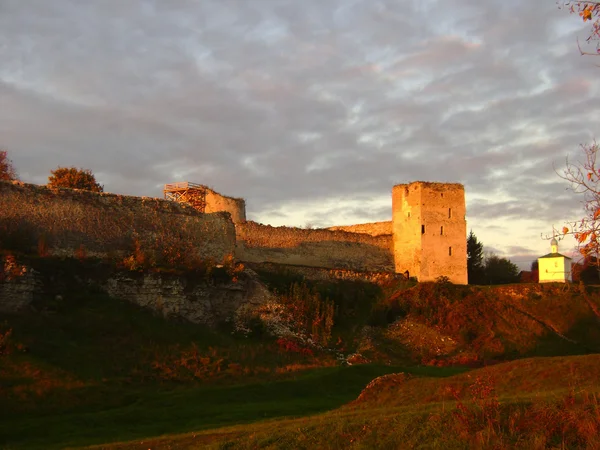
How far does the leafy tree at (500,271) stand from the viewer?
50938 mm

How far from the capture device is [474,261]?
164 feet

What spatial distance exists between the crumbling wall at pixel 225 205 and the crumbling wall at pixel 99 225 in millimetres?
8830

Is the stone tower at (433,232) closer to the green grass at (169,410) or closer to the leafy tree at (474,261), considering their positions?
the leafy tree at (474,261)

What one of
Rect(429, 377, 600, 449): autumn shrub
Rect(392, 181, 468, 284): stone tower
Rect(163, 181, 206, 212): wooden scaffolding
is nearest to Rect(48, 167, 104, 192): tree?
Rect(163, 181, 206, 212): wooden scaffolding

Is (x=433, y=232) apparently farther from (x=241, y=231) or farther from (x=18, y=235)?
(x=18, y=235)

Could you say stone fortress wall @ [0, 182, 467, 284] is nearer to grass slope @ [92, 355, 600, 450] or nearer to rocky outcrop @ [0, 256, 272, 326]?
rocky outcrop @ [0, 256, 272, 326]

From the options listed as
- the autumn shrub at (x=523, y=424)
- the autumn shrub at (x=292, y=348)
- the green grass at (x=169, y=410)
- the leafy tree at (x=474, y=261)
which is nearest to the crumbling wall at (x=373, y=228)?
the leafy tree at (x=474, y=261)

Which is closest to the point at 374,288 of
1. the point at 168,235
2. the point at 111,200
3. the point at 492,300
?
the point at 492,300

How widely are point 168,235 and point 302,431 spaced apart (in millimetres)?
16082

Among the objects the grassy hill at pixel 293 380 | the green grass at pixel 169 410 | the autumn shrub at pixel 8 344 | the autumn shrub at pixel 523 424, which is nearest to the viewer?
the autumn shrub at pixel 523 424

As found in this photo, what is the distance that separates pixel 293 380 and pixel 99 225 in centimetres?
968

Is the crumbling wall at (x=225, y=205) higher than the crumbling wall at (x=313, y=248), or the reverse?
the crumbling wall at (x=225, y=205)

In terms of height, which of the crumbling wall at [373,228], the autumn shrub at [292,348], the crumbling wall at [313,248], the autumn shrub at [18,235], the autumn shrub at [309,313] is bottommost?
the autumn shrub at [292,348]

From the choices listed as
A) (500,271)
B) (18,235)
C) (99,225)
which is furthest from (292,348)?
(500,271)
